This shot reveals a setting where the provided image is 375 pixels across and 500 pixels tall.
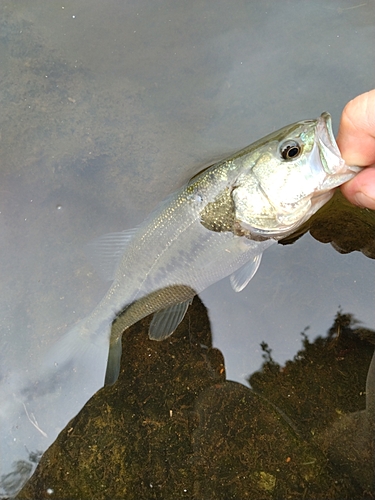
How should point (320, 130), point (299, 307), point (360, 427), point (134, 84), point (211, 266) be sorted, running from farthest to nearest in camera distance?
point (134, 84) → point (299, 307) → point (360, 427) → point (211, 266) → point (320, 130)

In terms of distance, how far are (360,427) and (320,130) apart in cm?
216

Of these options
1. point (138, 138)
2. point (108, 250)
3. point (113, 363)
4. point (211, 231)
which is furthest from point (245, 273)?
point (138, 138)

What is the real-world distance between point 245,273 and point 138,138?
4.74 feet

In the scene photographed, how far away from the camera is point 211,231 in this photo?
254cm

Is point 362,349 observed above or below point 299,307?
below

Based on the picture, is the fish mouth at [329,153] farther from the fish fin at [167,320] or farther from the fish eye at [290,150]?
the fish fin at [167,320]

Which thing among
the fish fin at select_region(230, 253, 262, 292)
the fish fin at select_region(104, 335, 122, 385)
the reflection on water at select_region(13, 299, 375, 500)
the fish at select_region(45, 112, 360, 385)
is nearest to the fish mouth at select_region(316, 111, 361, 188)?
the fish at select_region(45, 112, 360, 385)

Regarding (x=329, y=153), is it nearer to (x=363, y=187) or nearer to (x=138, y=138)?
(x=363, y=187)

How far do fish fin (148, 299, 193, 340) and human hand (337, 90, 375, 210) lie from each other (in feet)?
4.57

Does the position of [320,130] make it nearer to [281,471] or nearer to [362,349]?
[362,349]

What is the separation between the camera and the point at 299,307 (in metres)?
2.98

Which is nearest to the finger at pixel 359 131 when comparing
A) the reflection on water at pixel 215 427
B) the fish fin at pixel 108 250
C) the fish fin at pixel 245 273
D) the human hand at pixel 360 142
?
the human hand at pixel 360 142

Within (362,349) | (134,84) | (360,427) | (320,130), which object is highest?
(134,84)

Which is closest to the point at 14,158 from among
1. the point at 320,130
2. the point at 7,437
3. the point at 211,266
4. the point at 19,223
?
the point at 19,223
